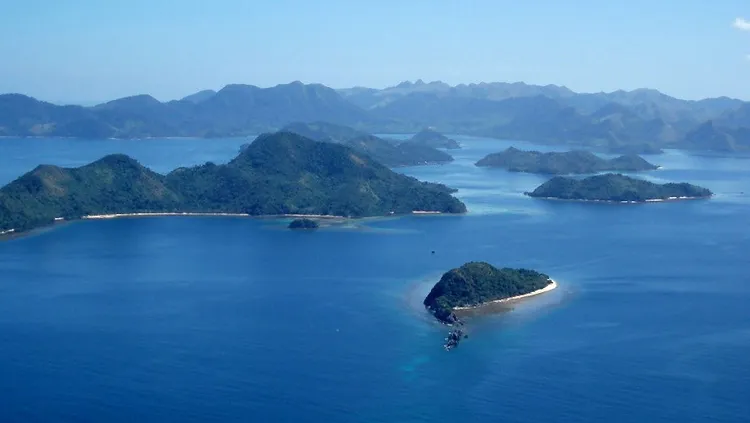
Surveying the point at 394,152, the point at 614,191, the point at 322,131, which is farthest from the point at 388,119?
the point at 614,191

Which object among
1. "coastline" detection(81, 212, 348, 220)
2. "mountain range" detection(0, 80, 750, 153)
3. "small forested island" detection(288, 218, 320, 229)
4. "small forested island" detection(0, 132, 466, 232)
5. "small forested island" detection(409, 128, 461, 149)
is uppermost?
"mountain range" detection(0, 80, 750, 153)

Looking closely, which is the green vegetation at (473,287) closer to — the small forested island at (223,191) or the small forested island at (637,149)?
the small forested island at (223,191)

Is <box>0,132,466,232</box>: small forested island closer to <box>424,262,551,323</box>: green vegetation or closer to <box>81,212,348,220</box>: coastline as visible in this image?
<box>81,212,348,220</box>: coastline

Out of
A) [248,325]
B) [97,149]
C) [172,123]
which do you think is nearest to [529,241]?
[248,325]

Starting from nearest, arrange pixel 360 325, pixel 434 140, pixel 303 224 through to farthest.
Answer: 1. pixel 360 325
2. pixel 303 224
3. pixel 434 140

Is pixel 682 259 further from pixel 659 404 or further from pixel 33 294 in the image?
pixel 33 294

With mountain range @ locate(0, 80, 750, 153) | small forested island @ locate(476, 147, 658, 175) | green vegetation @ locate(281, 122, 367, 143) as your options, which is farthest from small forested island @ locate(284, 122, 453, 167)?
mountain range @ locate(0, 80, 750, 153)

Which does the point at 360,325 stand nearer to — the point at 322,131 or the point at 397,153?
the point at 397,153
